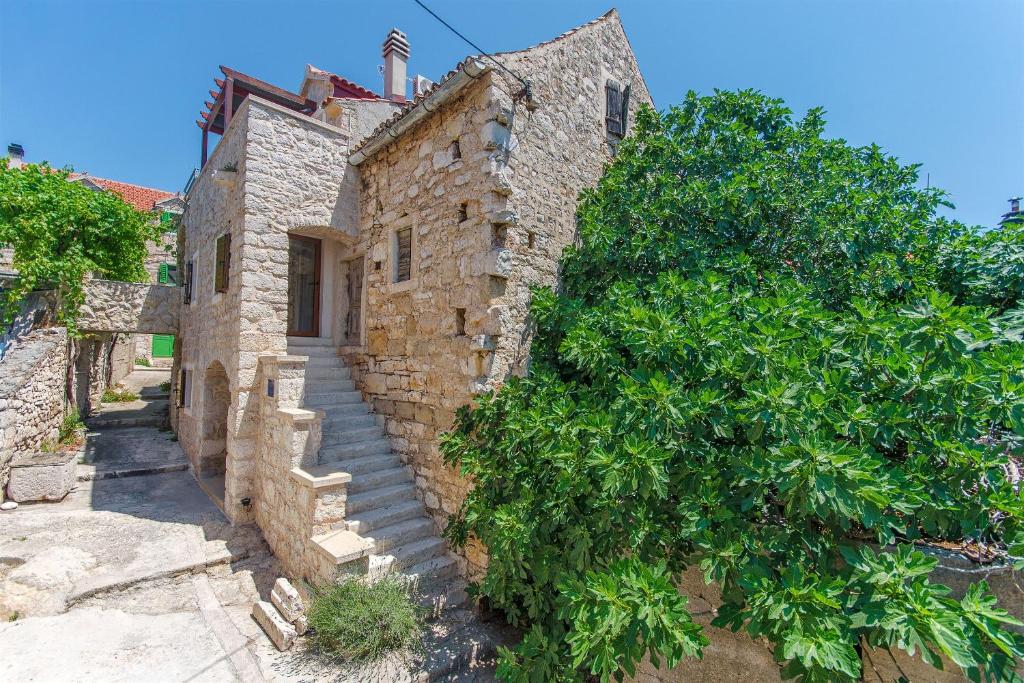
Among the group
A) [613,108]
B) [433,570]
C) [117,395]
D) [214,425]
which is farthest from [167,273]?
[613,108]

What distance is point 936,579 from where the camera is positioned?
9.03 ft

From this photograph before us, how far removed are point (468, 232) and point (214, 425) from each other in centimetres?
607

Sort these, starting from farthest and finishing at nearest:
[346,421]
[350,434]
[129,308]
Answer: [129,308]
[346,421]
[350,434]

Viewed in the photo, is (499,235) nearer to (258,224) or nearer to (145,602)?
(258,224)

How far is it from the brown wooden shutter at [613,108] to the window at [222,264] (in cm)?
645

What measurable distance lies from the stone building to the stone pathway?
59 centimetres

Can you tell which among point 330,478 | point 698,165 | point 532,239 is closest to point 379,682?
point 330,478

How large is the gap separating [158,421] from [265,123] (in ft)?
30.9

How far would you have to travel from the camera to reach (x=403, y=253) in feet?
21.7

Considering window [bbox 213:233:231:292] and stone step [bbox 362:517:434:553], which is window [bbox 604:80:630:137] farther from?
stone step [bbox 362:517:434:553]

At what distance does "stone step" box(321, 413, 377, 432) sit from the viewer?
616cm

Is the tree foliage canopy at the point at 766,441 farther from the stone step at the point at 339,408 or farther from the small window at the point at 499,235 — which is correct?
the stone step at the point at 339,408

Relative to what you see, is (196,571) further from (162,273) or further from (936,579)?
(162,273)

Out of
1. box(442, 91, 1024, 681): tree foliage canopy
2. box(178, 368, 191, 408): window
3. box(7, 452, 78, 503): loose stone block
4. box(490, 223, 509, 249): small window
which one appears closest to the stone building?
box(490, 223, 509, 249): small window
